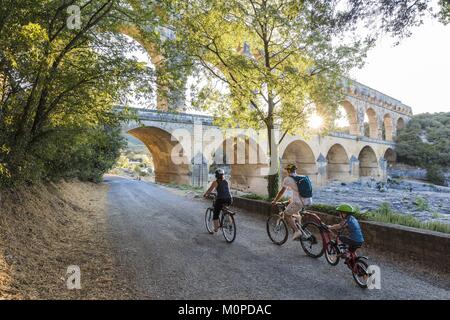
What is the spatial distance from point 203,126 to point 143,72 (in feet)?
67.5

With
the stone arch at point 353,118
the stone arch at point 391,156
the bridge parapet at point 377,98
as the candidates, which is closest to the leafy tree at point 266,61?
the bridge parapet at point 377,98

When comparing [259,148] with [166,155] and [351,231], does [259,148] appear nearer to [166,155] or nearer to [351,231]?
[166,155]

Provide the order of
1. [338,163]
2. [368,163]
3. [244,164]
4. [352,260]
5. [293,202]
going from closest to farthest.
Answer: [352,260]
[293,202]
[244,164]
[338,163]
[368,163]

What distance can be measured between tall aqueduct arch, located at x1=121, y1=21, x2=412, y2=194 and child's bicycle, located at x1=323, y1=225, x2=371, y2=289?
544 centimetres

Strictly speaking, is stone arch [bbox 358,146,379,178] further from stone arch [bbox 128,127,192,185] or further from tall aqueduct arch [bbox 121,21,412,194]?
stone arch [bbox 128,127,192,185]

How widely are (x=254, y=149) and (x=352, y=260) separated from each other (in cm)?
2922

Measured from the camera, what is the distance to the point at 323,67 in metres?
11.4

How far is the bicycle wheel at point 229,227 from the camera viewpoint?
23.0 feet

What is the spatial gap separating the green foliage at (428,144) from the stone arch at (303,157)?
79.3 feet

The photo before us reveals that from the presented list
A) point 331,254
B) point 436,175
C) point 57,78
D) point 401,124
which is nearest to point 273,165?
point 331,254

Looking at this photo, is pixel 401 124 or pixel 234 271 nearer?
pixel 234 271

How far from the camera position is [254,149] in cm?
3362

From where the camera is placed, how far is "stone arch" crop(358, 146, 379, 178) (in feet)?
170
